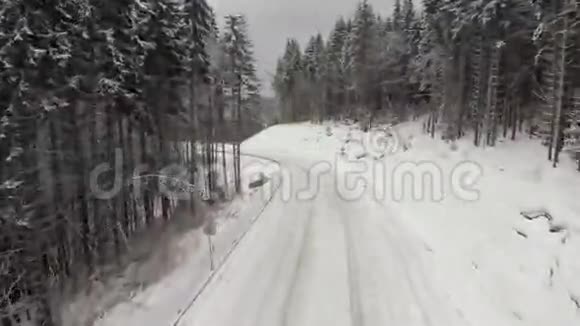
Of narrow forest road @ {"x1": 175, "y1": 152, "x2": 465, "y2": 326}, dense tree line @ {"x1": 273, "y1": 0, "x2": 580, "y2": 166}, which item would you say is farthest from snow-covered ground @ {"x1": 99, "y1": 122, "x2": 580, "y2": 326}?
dense tree line @ {"x1": 273, "y1": 0, "x2": 580, "y2": 166}

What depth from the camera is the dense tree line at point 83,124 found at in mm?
10953

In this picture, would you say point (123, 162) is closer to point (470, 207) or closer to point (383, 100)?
point (470, 207)

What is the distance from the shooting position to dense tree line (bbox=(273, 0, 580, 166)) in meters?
19.0

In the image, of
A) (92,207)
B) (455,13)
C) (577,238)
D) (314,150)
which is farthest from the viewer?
(314,150)

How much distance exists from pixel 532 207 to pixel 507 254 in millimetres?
2334

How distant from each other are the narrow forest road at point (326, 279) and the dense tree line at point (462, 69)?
9.12 meters

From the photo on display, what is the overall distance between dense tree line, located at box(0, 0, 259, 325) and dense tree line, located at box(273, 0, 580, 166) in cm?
1754

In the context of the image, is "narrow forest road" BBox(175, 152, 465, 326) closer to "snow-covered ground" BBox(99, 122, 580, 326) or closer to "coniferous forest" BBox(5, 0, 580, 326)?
"snow-covered ground" BBox(99, 122, 580, 326)

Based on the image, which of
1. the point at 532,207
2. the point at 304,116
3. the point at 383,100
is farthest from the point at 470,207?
the point at 304,116

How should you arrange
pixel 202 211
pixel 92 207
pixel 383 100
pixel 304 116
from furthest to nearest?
1. pixel 304 116
2. pixel 383 100
3. pixel 202 211
4. pixel 92 207

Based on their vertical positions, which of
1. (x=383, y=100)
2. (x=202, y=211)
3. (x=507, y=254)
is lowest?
(x=202, y=211)

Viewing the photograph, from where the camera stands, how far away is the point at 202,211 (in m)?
22.0

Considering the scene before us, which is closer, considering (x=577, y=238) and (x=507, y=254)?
(x=577, y=238)

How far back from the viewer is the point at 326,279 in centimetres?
1074
